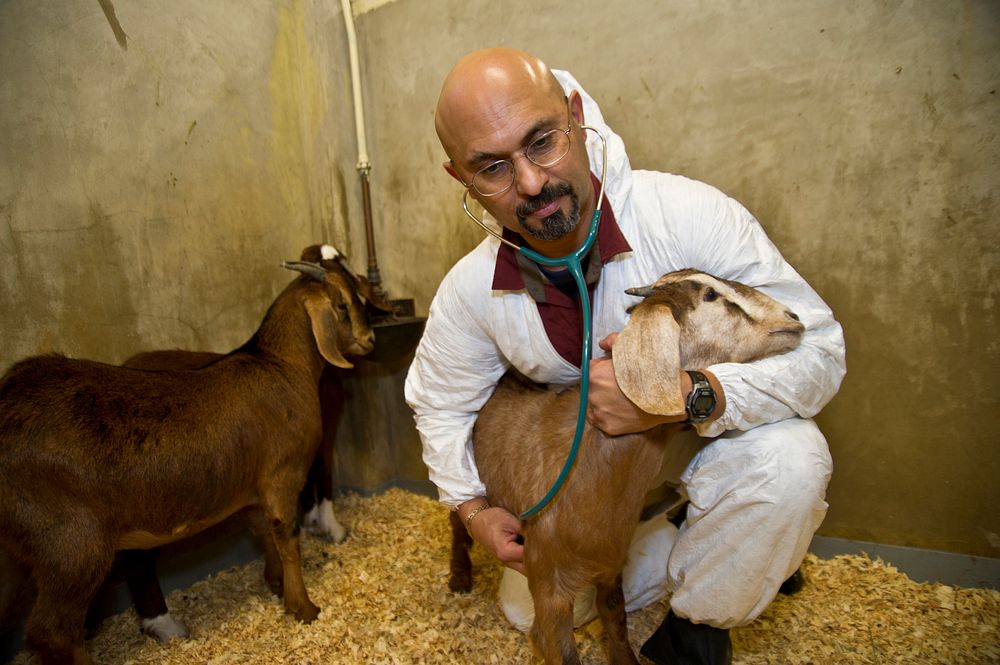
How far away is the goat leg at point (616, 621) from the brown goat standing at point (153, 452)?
126cm

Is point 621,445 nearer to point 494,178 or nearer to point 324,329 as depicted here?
point 494,178

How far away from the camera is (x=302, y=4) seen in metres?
3.42

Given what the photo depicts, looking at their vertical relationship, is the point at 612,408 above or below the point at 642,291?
below

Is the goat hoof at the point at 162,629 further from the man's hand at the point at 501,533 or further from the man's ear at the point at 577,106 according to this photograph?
the man's ear at the point at 577,106

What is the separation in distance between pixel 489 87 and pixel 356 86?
2095mm

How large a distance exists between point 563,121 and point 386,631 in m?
2.03

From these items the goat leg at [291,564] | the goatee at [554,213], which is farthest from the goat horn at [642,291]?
the goat leg at [291,564]

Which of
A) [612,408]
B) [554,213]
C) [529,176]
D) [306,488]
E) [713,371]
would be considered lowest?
[306,488]

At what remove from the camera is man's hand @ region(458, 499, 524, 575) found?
6.38 feet

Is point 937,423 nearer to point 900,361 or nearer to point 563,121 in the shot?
point 900,361

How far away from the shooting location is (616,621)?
6.78 ft

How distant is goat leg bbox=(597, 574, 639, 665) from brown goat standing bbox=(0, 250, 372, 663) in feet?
4.12

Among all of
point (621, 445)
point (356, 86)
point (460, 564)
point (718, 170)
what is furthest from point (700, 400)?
point (356, 86)

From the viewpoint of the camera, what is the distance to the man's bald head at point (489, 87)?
5.56ft
